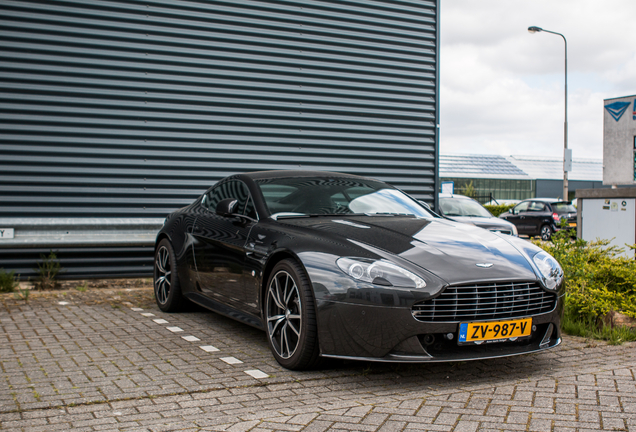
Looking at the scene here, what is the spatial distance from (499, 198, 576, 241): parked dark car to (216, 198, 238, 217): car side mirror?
1755cm

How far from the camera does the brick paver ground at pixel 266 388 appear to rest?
9.92 ft

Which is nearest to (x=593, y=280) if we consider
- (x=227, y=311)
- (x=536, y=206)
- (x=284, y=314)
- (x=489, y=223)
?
(x=284, y=314)

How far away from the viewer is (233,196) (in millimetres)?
5414

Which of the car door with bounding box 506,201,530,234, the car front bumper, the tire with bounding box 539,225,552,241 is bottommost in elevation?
the tire with bounding box 539,225,552,241

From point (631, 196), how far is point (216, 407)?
6.51 meters

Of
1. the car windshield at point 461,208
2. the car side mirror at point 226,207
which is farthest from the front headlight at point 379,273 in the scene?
the car windshield at point 461,208

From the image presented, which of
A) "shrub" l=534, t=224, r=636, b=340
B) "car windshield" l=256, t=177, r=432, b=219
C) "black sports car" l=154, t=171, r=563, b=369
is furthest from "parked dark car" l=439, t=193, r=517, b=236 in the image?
"black sports car" l=154, t=171, r=563, b=369

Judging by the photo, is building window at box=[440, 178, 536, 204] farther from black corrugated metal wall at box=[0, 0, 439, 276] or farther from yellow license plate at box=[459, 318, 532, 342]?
yellow license plate at box=[459, 318, 532, 342]

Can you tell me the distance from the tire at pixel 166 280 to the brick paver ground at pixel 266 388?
84 cm

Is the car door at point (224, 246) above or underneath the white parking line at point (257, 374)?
above

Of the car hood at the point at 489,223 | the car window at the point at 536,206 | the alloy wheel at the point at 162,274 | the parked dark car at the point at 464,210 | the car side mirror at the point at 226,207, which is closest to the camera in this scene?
the car side mirror at the point at 226,207

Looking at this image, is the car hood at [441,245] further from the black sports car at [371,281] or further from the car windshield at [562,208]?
the car windshield at [562,208]

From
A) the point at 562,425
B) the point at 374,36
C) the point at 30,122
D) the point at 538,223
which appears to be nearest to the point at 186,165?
the point at 30,122

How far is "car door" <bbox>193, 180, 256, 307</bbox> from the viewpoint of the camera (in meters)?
4.72
